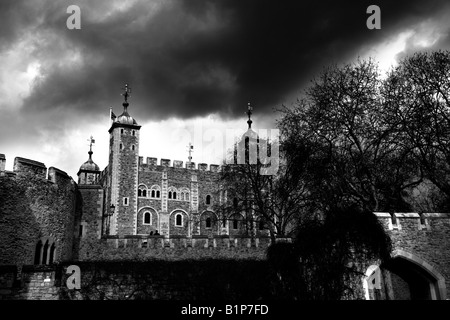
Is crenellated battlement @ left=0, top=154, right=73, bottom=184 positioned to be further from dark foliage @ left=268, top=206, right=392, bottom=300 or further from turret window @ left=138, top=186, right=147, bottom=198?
turret window @ left=138, top=186, right=147, bottom=198

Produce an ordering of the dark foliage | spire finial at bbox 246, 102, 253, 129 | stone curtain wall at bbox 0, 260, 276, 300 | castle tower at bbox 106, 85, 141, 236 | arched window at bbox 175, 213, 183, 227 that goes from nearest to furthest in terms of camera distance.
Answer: the dark foliage
stone curtain wall at bbox 0, 260, 276, 300
spire finial at bbox 246, 102, 253, 129
castle tower at bbox 106, 85, 141, 236
arched window at bbox 175, 213, 183, 227

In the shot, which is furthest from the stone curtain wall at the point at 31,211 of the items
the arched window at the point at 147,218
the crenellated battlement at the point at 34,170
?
the arched window at the point at 147,218

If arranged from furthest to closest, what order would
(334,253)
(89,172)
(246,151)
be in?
(89,172) → (246,151) → (334,253)

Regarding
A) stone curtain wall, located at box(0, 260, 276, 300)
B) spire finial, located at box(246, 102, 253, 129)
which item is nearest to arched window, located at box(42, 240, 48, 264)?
stone curtain wall, located at box(0, 260, 276, 300)

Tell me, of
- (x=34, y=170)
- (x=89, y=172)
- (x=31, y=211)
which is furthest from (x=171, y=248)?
(x=89, y=172)

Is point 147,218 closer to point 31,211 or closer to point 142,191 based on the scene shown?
point 142,191

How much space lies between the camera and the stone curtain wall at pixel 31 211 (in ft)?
55.1

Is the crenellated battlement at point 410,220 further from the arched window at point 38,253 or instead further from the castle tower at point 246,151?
the castle tower at point 246,151

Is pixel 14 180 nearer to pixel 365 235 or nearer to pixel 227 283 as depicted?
pixel 227 283

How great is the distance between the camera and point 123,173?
1692 inches

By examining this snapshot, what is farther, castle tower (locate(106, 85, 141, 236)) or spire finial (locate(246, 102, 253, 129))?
castle tower (locate(106, 85, 141, 236))

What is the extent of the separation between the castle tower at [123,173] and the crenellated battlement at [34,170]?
68.5 ft

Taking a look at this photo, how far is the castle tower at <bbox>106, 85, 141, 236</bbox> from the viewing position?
136 feet

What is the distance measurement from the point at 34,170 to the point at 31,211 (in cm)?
164
